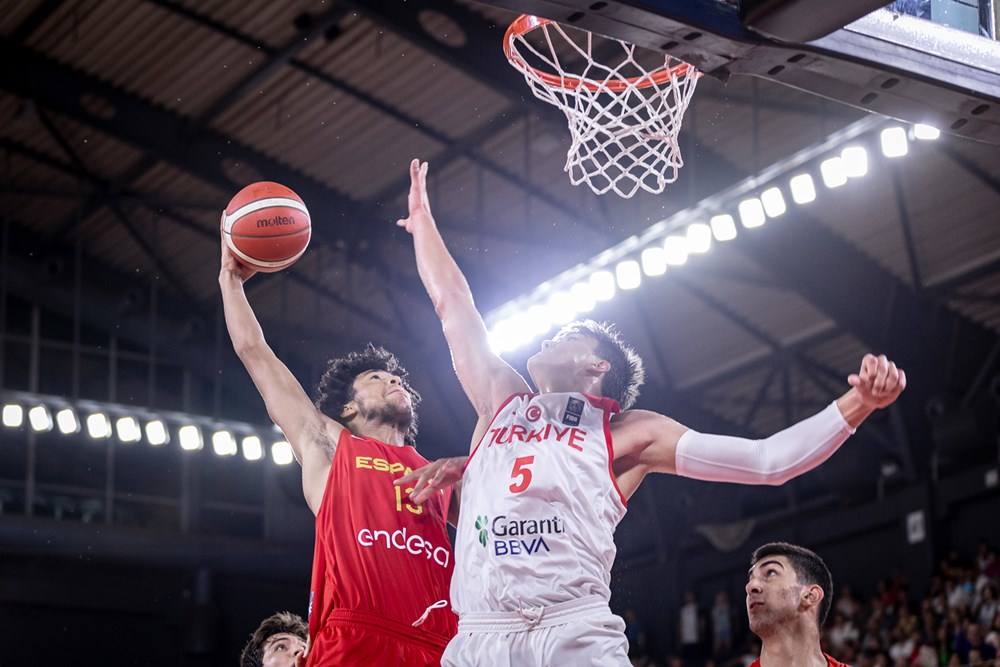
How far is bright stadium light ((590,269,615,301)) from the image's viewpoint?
1519cm

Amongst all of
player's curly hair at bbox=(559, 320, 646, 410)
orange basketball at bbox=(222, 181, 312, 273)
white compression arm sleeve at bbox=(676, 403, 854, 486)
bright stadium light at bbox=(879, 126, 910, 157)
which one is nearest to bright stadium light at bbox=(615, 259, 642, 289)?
bright stadium light at bbox=(879, 126, 910, 157)

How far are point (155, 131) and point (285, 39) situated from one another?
234 cm

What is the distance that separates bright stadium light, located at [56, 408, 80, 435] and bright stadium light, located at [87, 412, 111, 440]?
15 centimetres

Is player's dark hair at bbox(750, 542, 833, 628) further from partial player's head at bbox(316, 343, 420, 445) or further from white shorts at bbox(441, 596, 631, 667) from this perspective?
white shorts at bbox(441, 596, 631, 667)

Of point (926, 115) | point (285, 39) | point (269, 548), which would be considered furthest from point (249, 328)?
point (269, 548)

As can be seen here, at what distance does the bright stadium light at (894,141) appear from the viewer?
1291cm

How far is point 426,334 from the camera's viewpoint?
18734mm

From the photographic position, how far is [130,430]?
17.6 meters

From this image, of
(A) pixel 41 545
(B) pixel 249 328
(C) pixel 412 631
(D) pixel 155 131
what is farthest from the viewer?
(A) pixel 41 545

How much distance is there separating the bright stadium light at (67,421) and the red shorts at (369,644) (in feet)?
42.5

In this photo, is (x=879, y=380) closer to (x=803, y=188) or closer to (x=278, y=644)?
(x=278, y=644)

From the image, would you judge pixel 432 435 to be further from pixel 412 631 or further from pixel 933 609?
pixel 412 631

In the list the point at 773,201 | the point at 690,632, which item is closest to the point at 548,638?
the point at 773,201

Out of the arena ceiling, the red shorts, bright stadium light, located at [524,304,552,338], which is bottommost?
the red shorts
